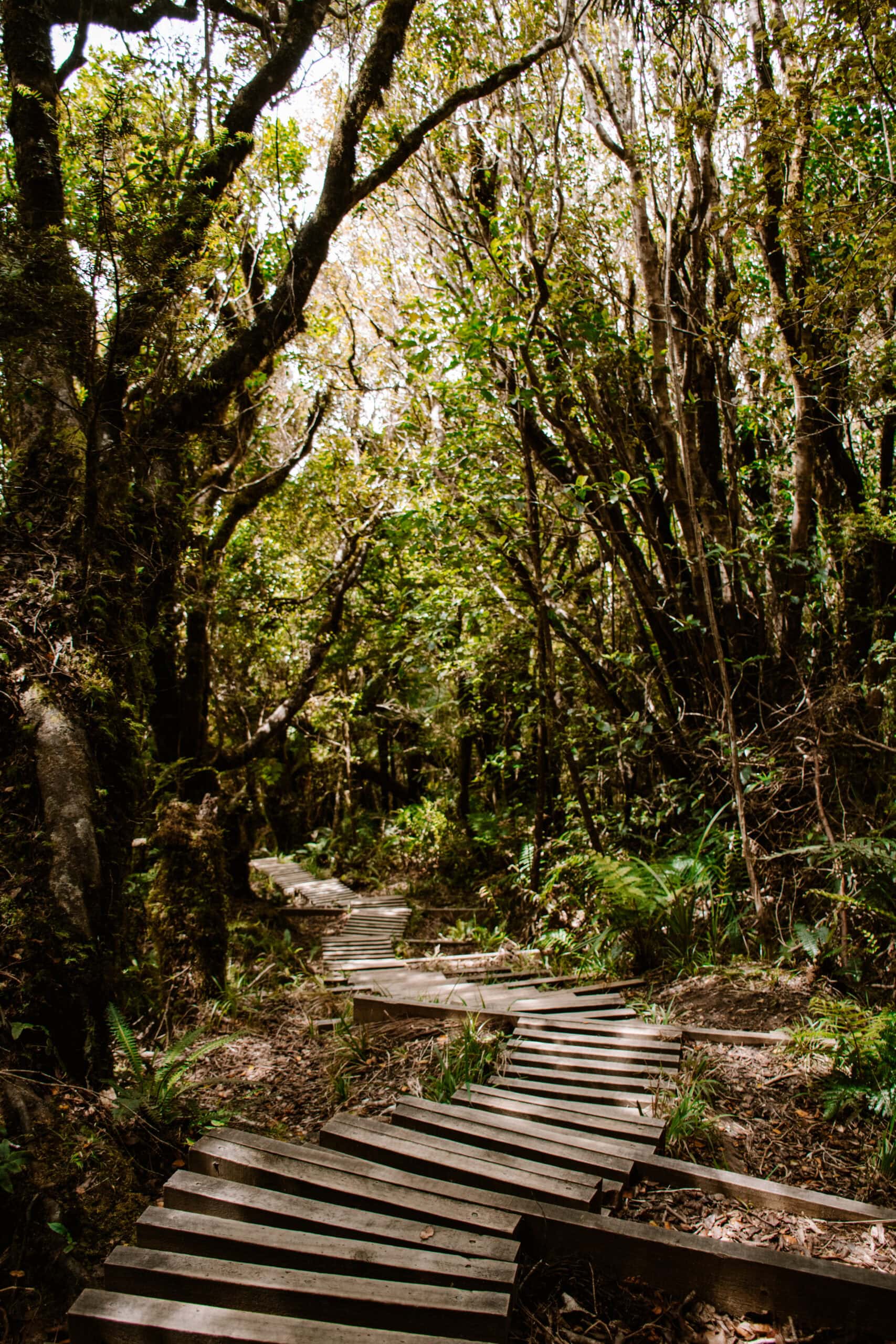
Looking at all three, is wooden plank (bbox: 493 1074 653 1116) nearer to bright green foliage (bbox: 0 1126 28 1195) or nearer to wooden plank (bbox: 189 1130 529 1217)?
wooden plank (bbox: 189 1130 529 1217)

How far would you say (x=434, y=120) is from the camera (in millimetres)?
5668

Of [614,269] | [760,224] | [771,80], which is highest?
[771,80]

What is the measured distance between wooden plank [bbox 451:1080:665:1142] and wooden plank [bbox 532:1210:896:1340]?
0.67 metres

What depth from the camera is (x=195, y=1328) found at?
1537 millimetres

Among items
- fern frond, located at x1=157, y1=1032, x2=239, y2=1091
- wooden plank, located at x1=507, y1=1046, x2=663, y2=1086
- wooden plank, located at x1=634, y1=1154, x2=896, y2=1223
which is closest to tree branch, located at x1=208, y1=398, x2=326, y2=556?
fern frond, located at x1=157, y1=1032, x2=239, y2=1091

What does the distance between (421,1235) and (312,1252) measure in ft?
0.95

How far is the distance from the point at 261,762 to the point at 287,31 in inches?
356

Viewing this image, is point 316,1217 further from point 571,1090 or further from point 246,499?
point 246,499

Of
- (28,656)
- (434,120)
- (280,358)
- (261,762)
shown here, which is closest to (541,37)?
(434,120)

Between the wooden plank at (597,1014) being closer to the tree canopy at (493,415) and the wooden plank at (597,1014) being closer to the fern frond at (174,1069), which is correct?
the tree canopy at (493,415)

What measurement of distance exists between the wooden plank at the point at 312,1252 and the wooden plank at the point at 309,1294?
0.05m

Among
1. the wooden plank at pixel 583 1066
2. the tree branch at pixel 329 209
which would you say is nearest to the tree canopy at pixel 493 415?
the tree branch at pixel 329 209

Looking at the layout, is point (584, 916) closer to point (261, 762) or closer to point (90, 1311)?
point (90, 1311)

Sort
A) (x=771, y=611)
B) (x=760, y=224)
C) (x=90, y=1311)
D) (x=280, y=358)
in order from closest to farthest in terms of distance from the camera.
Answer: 1. (x=90, y=1311)
2. (x=760, y=224)
3. (x=771, y=611)
4. (x=280, y=358)
